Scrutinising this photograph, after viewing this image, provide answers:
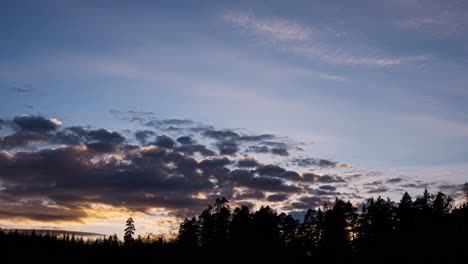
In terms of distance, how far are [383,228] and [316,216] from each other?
2156 centimetres

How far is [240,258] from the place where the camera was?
9988cm

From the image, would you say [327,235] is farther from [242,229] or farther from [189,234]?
[189,234]

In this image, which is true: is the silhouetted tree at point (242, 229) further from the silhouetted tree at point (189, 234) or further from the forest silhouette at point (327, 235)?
the silhouetted tree at point (189, 234)

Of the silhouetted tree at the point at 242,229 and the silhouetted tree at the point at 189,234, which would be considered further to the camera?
the silhouetted tree at the point at 189,234

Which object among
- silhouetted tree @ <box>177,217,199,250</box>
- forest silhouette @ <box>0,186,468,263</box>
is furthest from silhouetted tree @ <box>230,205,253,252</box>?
silhouetted tree @ <box>177,217,199,250</box>

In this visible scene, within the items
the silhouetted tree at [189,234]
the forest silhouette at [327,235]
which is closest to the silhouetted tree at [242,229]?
the forest silhouette at [327,235]

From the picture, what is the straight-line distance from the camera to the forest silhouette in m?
89.9

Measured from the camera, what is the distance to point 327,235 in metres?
108

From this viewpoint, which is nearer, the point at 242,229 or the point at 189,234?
the point at 242,229

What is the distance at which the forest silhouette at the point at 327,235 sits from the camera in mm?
89875

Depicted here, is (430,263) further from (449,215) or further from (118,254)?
(118,254)

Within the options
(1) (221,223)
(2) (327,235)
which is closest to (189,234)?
(1) (221,223)

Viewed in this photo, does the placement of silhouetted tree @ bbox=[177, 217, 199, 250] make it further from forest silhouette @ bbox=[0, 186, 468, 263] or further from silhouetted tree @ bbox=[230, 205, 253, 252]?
silhouetted tree @ bbox=[230, 205, 253, 252]

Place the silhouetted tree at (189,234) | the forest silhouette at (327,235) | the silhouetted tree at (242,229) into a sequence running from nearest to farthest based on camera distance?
the forest silhouette at (327,235), the silhouetted tree at (242,229), the silhouetted tree at (189,234)
